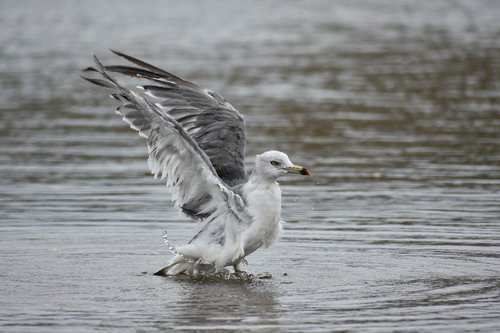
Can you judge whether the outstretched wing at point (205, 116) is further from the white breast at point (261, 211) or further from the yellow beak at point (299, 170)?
the yellow beak at point (299, 170)

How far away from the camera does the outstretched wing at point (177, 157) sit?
10125mm

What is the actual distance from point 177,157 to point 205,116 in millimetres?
1626

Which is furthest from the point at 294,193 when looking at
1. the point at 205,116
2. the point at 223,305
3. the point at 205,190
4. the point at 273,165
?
the point at 223,305

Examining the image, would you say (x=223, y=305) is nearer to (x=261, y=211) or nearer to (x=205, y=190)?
(x=261, y=211)

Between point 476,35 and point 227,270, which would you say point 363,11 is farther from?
point 227,270

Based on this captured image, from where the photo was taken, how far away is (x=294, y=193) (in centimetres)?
1453

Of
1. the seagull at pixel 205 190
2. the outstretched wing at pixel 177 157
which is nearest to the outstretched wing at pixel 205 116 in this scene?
the seagull at pixel 205 190

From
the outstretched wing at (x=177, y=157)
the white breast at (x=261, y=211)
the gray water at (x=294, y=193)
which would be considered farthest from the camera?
the white breast at (x=261, y=211)

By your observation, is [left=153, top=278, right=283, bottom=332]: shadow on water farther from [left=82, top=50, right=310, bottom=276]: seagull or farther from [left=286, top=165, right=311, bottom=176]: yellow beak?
[left=286, top=165, right=311, bottom=176]: yellow beak

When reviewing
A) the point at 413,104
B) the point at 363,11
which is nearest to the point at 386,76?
the point at 413,104

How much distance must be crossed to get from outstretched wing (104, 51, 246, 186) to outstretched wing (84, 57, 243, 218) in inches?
20.0

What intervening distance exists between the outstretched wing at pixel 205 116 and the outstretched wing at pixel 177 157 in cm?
51

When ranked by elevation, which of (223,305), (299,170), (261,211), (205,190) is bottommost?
(223,305)

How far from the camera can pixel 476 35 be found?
111 ft
